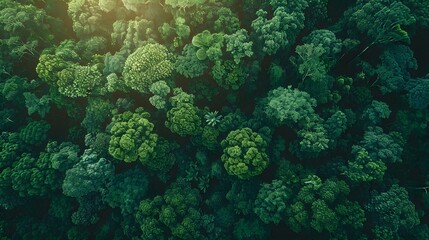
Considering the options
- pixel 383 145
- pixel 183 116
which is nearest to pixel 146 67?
pixel 183 116

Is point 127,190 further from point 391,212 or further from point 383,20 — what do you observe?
point 383,20

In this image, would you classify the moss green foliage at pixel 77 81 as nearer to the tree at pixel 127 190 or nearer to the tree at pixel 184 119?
the tree at pixel 184 119

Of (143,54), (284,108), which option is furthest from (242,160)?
(143,54)

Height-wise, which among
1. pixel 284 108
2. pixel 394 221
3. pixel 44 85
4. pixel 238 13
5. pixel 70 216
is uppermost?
pixel 238 13

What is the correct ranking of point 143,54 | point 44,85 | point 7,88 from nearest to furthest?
point 143,54
point 7,88
point 44,85

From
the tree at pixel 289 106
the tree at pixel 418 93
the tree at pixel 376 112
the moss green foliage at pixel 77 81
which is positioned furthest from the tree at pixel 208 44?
the tree at pixel 418 93

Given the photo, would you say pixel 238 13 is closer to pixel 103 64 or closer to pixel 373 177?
pixel 103 64

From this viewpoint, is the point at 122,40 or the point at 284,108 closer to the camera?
the point at 284,108
